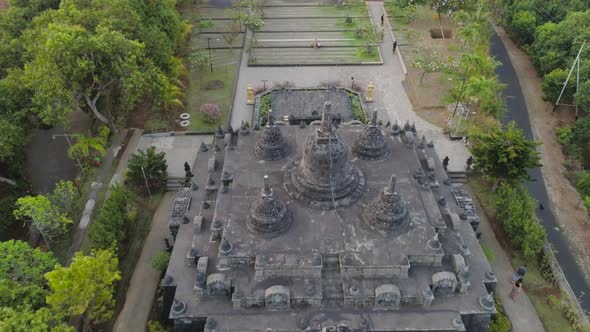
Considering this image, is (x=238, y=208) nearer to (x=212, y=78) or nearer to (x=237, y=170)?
(x=237, y=170)

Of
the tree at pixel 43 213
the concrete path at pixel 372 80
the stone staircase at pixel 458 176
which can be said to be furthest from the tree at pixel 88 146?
the stone staircase at pixel 458 176

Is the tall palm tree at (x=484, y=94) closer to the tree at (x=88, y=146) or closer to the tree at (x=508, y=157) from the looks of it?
the tree at (x=508, y=157)

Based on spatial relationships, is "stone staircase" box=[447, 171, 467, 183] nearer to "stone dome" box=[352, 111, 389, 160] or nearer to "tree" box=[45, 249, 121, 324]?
"stone dome" box=[352, 111, 389, 160]

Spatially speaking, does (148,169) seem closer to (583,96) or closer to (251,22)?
(251,22)

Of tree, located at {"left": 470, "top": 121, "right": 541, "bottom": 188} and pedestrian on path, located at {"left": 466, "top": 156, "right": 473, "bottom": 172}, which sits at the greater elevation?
tree, located at {"left": 470, "top": 121, "right": 541, "bottom": 188}

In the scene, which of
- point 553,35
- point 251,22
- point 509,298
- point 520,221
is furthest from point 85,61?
point 553,35

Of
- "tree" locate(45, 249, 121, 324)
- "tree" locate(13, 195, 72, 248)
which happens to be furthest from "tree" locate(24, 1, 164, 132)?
"tree" locate(45, 249, 121, 324)
